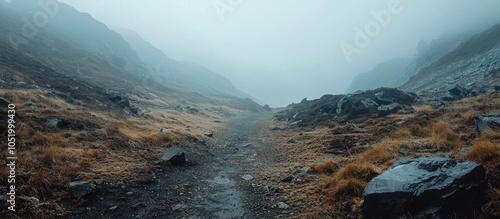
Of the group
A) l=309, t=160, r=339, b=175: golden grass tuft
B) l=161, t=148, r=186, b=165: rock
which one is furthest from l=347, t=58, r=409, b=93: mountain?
l=161, t=148, r=186, b=165: rock

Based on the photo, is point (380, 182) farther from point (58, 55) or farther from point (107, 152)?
point (58, 55)

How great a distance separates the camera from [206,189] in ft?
32.1

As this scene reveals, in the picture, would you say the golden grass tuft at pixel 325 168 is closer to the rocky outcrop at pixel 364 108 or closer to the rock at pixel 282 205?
the rock at pixel 282 205

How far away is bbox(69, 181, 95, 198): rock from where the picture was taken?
7614 mm

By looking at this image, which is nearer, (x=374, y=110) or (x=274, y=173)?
(x=274, y=173)

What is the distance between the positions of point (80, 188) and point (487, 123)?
569 inches

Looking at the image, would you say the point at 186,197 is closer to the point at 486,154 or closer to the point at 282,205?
the point at 282,205

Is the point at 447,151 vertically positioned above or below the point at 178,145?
above

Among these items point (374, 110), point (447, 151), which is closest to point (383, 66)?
point (374, 110)

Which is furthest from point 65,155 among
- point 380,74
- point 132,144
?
point 380,74

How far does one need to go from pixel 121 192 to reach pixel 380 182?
806 cm

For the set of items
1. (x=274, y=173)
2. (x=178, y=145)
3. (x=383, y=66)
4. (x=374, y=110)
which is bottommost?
(x=178, y=145)

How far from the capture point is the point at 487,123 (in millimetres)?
9414

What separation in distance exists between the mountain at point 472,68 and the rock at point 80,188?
37115 mm
